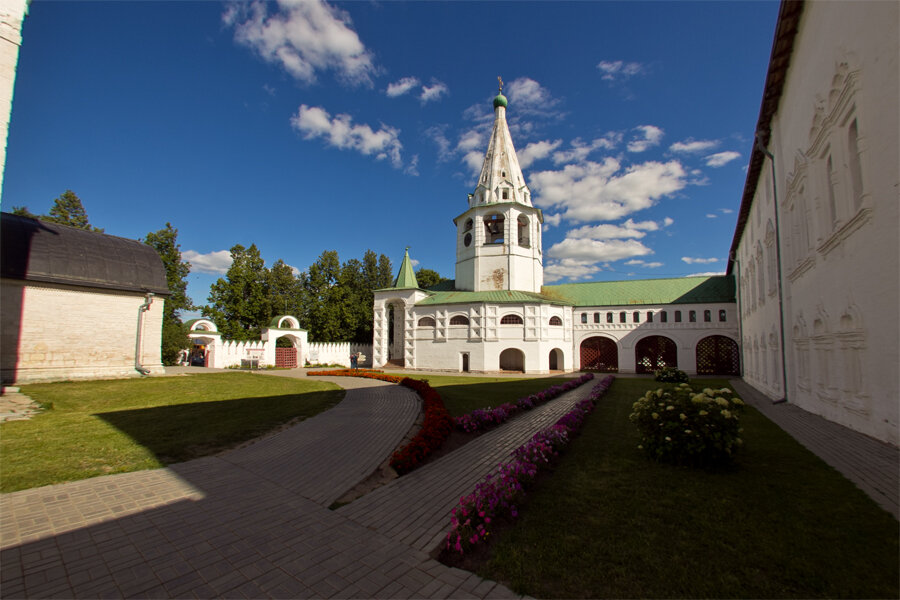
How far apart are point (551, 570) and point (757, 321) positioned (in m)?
20.7

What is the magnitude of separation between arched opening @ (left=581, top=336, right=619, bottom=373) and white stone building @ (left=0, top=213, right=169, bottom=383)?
31277 mm

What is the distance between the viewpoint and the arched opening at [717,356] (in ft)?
103

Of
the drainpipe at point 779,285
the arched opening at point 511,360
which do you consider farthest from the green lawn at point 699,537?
the arched opening at point 511,360

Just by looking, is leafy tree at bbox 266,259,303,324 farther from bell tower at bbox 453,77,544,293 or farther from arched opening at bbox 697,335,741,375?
arched opening at bbox 697,335,741,375

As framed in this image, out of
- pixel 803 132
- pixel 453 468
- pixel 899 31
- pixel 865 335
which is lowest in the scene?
pixel 453 468

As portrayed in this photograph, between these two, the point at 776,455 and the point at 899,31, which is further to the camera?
the point at 776,455

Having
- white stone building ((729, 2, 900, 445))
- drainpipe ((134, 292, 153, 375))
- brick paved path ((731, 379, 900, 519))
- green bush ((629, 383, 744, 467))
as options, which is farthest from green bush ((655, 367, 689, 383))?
drainpipe ((134, 292, 153, 375))

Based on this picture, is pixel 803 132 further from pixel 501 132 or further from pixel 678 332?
pixel 501 132

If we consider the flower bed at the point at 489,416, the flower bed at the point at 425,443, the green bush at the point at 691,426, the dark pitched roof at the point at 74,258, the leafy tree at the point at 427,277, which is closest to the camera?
the green bush at the point at 691,426

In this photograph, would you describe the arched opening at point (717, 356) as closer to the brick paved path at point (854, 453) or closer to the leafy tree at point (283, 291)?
the brick paved path at point (854, 453)

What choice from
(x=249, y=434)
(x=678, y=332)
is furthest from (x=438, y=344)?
(x=249, y=434)

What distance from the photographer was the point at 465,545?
157 inches

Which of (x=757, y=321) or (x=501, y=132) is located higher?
(x=501, y=132)

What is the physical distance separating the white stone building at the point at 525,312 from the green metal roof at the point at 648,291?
0.08 metres
